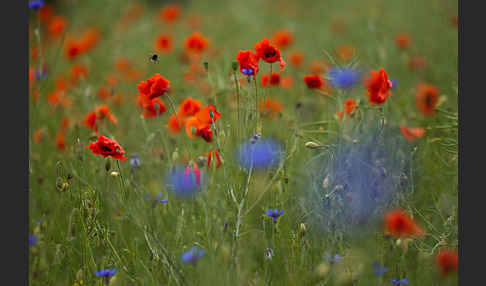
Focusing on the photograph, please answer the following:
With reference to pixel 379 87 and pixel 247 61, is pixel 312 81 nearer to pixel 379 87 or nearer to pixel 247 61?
pixel 379 87

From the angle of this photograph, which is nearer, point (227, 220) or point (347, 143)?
point (227, 220)

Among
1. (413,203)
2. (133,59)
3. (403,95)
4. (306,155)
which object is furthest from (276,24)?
(413,203)

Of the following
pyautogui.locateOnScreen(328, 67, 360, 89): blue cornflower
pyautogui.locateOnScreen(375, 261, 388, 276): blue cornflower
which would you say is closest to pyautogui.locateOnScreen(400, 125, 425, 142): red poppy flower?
pyautogui.locateOnScreen(328, 67, 360, 89): blue cornflower

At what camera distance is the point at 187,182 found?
143cm

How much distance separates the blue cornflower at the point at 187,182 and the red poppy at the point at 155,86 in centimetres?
27

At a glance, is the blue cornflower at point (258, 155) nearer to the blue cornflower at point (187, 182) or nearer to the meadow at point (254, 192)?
the meadow at point (254, 192)

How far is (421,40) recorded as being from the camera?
11.6 feet

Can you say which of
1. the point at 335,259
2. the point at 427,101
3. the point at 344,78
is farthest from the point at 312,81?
the point at 335,259

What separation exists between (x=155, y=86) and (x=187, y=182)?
0.34 metres

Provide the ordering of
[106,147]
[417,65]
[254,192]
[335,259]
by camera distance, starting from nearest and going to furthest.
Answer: [335,259] < [106,147] < [254,192] < [417,65]

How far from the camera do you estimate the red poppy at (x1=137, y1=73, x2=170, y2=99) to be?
1.44 meters

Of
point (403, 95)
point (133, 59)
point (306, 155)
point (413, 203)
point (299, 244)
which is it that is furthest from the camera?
point (133, 59)

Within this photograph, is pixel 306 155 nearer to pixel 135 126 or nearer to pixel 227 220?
pixel 227 220

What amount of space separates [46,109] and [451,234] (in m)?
2.55
